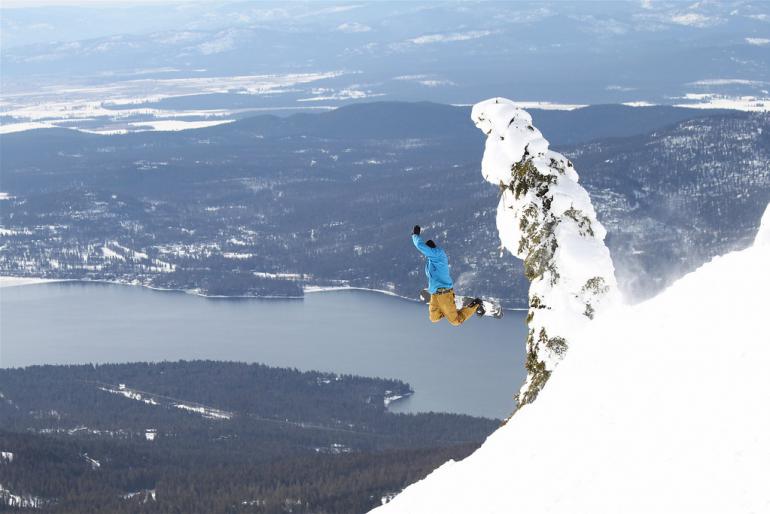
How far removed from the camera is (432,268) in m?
32.9

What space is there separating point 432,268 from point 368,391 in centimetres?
16254

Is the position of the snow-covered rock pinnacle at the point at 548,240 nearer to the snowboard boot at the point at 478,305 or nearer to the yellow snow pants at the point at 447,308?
the snowboard boot at the point at 478,305

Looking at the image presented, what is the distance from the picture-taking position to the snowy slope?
21.4 metres

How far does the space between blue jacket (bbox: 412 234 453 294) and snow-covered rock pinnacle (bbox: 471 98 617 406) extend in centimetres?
207

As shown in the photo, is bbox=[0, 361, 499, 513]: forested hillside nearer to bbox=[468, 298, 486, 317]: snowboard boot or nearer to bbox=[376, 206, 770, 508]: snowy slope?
bbox=[468, 298, 486, 317]: snowboard boot

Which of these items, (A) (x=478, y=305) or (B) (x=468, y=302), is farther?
(A) (x=478, y=305)

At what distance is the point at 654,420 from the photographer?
23.6m

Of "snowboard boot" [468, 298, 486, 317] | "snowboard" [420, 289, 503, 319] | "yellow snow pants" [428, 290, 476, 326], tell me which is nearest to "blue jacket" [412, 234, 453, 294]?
"yellow snow pants" [428, 290, 476, 326]

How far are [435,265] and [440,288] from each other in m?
0.94

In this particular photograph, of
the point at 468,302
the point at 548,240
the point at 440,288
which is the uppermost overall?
the point at 548,240

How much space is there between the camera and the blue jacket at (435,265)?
32281 millimetres

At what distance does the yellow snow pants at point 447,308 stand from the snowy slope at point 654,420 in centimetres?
446

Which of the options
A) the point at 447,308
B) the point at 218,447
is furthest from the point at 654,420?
the point at 218,447

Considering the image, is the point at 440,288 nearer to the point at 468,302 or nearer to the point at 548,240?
the point at 468,302
